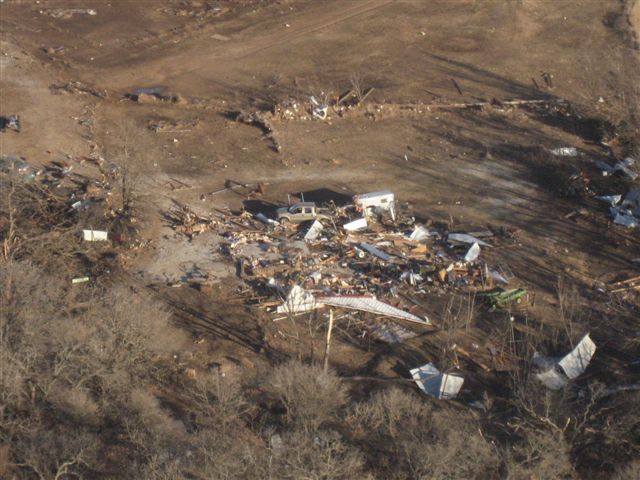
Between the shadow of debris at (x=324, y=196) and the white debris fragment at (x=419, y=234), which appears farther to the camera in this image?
the shadow of debris at (x=324, y=196)

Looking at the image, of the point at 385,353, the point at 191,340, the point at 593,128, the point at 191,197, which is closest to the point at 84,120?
the point at 191,197

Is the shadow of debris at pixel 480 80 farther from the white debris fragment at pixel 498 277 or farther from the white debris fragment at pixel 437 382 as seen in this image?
the white debris fragment at pixel 437 382

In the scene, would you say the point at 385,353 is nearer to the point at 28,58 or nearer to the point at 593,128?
the point at 593,128

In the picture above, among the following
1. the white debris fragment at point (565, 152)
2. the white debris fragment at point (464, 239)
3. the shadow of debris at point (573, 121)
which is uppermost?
the shadow of debris at point (573, 121)

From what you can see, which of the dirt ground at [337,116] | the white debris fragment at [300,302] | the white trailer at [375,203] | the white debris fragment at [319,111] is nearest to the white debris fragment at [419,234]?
the dirt ground at [337,116]

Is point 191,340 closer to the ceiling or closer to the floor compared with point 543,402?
closer to the floor

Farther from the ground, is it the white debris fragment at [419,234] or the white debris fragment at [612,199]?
the white debris fragment at [612,199]

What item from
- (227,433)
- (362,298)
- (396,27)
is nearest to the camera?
(227,433)

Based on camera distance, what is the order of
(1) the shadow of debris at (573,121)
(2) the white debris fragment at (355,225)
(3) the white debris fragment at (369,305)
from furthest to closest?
(1) the shadow of debris at (573,121) → (2) the white debris fragment at (355,225) → (3) the white debris fragment at (369,305)
